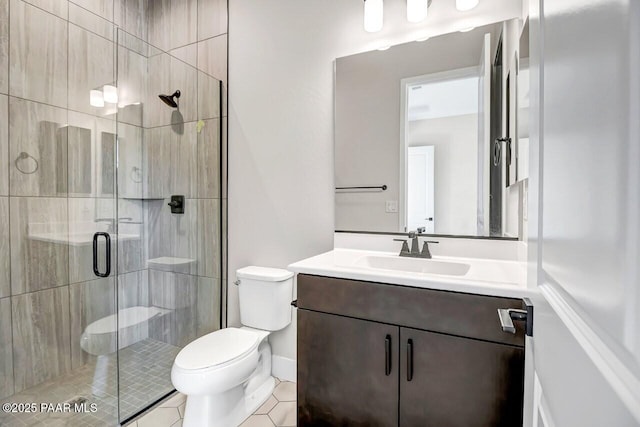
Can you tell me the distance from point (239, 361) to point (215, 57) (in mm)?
1979

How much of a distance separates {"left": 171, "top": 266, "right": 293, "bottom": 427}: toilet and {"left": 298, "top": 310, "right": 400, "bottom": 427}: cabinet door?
0.35 metres

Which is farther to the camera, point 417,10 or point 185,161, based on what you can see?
point 185,161

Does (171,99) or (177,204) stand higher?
(171,99)

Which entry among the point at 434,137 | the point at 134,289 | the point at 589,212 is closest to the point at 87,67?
the point at 134,289

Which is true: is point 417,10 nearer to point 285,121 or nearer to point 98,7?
point 285,121

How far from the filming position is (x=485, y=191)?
151 centimetres

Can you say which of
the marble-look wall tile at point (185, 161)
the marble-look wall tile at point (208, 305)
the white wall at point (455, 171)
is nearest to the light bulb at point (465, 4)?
the white wall at point (455, 171)

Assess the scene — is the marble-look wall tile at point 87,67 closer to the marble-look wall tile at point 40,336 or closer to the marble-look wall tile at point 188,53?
the marble-look wall tile at point 188,53

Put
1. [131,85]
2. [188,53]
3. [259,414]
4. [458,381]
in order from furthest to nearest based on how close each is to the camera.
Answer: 1. [188,53]
2. [131,85]
3. [259,414]
4. [458,381]

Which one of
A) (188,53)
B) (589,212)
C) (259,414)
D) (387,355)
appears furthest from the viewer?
(188,53)

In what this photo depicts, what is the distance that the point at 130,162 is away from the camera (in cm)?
216

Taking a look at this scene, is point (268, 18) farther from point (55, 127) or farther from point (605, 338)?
point (605, 338)

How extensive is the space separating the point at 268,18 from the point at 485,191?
1677mm

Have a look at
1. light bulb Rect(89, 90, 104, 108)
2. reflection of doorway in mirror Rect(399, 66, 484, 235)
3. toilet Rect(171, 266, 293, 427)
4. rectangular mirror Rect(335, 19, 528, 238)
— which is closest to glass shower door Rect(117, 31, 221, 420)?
light bulb Rect(89, 90, 104, 108)
